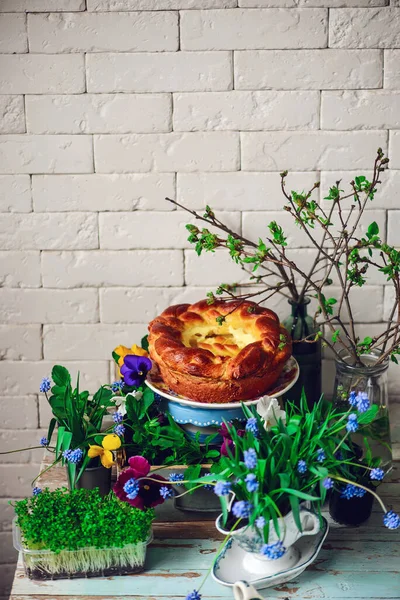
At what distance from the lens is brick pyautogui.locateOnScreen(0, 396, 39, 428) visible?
1.72 metres

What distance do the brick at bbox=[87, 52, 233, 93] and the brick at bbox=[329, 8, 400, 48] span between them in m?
0.22

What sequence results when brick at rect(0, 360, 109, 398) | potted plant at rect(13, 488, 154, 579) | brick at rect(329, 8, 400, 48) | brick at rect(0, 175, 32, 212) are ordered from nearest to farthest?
potted plant at rect(13, 488, 154, 579) → brick at rect(329, 8, 400, 48) → brick at rect(0, 175, 32, 212) → brick at rect(0, 360, 109, 398)

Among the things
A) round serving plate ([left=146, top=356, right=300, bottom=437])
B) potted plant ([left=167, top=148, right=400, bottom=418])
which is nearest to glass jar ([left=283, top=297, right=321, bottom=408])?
potted plant ([left=167, top=148, right=400, bottom=418])

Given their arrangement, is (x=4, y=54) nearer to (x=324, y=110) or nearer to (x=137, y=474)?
(x=324, y=110)

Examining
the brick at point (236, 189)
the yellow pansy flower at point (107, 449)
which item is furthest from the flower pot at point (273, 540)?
the brick at point (236, 189)

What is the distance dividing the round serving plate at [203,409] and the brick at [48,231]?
398mm

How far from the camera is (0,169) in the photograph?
1.58 metres

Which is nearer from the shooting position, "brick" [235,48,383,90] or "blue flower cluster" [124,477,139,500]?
"blue flower cluster" [124,477,139,500]

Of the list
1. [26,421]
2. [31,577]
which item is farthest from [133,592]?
[26,421]

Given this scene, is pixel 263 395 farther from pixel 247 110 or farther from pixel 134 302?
pixel 247 110

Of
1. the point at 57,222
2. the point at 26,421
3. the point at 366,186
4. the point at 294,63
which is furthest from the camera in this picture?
the point at 26,421

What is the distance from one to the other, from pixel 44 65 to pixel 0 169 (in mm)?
232

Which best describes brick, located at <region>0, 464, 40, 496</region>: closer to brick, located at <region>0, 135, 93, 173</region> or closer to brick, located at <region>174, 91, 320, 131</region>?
brick, located at <region>0, 135, 93, 173</region>

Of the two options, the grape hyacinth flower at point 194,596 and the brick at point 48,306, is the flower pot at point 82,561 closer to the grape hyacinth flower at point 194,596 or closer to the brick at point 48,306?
the grape hyacinth flower at point 194,596
